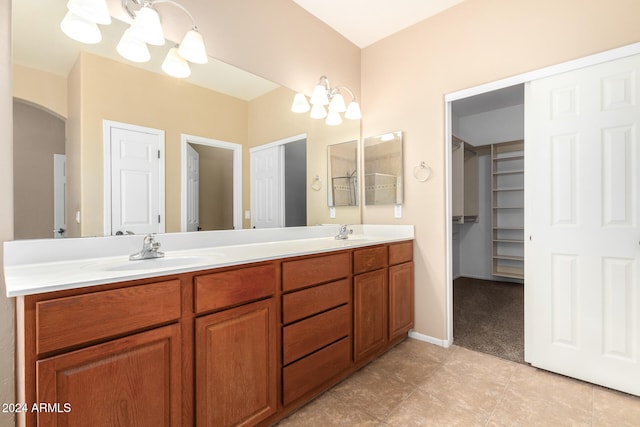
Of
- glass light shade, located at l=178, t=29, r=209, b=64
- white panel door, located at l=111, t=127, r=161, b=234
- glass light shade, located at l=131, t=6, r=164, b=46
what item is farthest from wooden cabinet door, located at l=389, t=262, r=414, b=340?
glass light shade, located at l=131, t=6, r=164, b=46

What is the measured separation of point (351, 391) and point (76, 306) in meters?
1.49

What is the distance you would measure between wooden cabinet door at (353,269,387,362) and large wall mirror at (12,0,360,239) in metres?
0.99

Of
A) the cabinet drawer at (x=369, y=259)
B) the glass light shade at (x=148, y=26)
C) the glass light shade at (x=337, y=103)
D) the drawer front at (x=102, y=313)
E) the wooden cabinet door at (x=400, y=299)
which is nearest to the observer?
the drawer front at (x=102, y=313)

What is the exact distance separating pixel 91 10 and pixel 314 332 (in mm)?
1835

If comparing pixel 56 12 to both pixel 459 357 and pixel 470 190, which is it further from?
pixel 470 190

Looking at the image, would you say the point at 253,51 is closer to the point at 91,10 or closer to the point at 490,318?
the point at 91,10

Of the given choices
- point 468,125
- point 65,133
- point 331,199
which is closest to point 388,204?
point 331,199

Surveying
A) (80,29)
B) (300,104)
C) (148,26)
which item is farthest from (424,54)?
(80,29)

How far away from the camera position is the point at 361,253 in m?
1.94

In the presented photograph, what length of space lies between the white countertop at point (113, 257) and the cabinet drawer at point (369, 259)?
0.17 ft

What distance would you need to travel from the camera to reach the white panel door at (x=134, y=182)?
4.75ft

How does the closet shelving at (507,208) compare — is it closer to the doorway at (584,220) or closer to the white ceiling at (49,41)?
the doorway at (584,220)

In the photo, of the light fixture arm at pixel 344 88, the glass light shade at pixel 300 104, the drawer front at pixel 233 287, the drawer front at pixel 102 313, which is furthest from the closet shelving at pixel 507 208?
the drawer front at pixel 102 313

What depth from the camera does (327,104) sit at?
246cm
